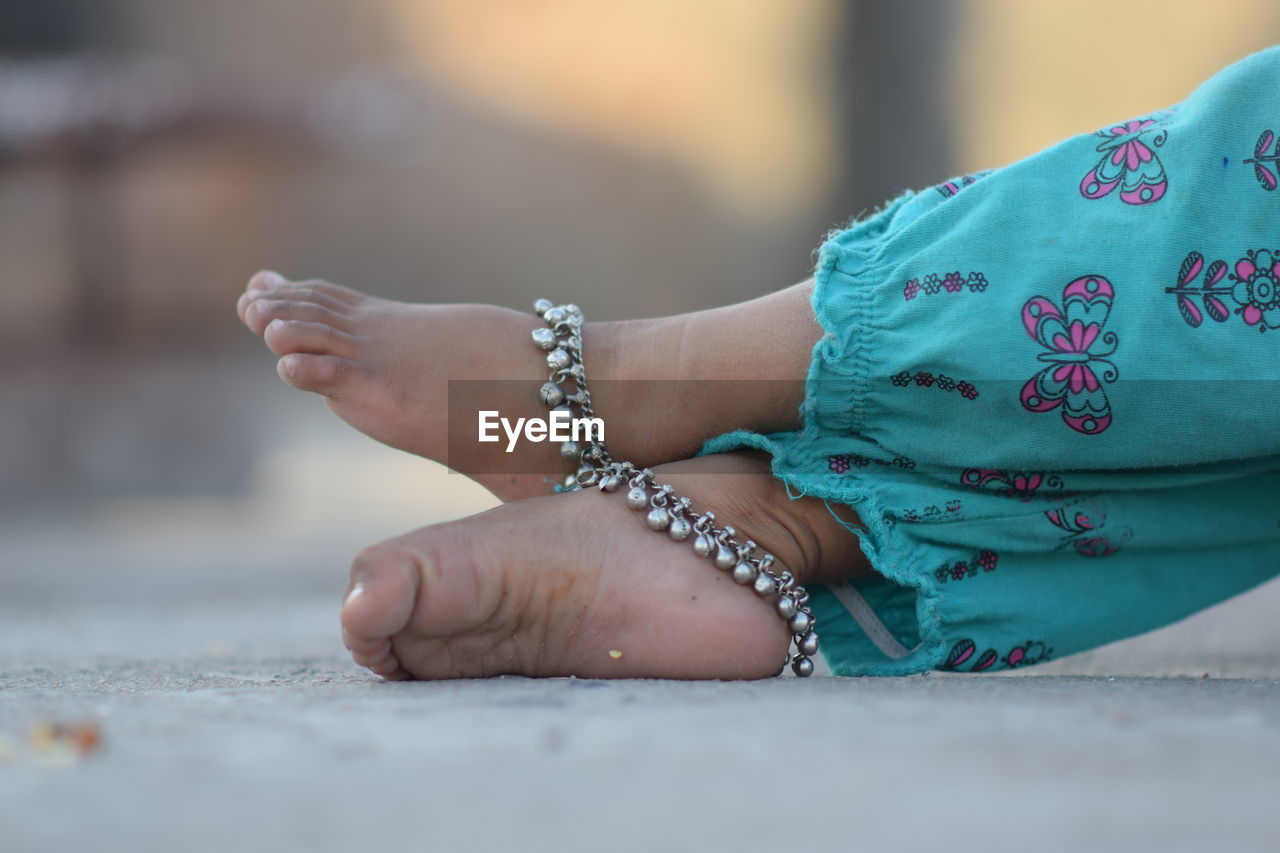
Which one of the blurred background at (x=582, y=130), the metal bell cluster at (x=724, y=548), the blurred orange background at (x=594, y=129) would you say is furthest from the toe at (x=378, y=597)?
the blurred orange background at (x=594, y=129)


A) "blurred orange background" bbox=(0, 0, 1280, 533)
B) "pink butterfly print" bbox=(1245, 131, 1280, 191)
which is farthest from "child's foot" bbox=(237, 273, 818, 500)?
"blurred orange background" bbox=(0, 0, 1280, 533)

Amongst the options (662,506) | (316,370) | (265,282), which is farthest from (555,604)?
(265,282)

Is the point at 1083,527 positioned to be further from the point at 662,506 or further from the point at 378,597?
the point at 378,597

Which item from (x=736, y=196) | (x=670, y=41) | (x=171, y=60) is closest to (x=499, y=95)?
(x=670, y=41)

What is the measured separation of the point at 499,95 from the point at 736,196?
107 cm

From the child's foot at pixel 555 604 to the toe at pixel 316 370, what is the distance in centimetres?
16

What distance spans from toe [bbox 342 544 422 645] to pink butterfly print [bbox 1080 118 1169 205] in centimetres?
44

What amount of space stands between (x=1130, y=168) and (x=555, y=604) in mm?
413

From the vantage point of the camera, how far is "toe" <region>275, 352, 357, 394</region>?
2.62ft

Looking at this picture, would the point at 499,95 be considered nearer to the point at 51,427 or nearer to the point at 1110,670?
the point at 51,427

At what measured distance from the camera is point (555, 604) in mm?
704

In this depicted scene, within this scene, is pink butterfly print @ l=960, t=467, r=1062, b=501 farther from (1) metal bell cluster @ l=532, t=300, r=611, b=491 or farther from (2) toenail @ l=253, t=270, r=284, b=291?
(2) toenail @ l=253, t=270, r=284, b=291

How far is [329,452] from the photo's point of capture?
11.2 feet

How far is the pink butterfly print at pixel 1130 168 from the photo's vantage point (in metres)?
0.70
